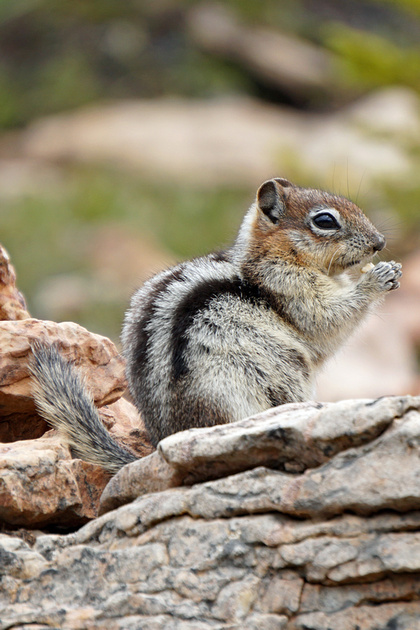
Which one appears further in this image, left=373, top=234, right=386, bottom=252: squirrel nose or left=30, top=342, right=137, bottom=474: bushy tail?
left=373, top=234, right=386, bottom=252: squirrel nose

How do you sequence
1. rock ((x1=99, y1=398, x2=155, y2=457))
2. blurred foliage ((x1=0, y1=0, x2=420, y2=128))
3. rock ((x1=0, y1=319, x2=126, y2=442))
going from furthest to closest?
blurred foliage ((x1=0, y1=0, x2=420, y2=128)) < rock ((x1=99, y1=398, x2=155, y2=457)) < rock ((x1=0, y1=319, x2=126, y2=442))

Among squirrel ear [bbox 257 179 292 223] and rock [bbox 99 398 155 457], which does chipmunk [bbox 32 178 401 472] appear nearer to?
squirrel ear [bbox 257 179 292 223]

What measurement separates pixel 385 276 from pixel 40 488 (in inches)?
95.2

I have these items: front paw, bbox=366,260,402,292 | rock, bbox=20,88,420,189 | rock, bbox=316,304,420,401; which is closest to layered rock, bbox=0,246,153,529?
front paw, bbox=366,260,402,292

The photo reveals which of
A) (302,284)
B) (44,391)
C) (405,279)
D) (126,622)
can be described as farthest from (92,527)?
(405,279)

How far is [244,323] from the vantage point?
4688 millimetres

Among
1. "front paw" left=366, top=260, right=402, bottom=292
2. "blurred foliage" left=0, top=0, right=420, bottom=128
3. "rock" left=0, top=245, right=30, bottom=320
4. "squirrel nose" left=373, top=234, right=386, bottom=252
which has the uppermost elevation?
"blurred foliage" left=0, top=0, right=420, bottom=128

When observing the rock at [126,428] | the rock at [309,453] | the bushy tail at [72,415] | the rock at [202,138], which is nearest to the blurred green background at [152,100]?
the rock at [202,138]

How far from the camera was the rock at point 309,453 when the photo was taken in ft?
10.3

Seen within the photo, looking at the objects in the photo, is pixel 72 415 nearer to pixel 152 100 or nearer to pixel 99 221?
pixel 99 221

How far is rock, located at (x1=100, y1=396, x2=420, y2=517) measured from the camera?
10.3 feet

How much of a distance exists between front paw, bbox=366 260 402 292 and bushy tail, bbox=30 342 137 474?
1783 millimetres

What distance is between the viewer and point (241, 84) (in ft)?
75.4

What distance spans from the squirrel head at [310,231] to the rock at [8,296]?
1433 millimetres
